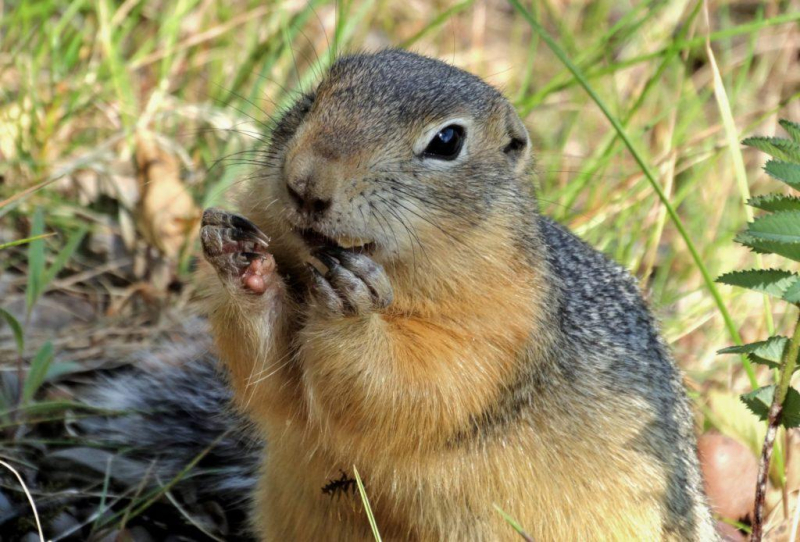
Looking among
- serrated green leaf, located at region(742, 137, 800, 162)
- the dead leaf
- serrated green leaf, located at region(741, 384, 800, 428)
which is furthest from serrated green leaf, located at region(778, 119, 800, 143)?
the dead leaf

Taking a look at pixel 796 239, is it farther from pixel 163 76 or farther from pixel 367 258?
pixel 163 76

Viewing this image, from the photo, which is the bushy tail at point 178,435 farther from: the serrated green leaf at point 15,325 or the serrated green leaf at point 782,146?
the serrated green leaf at point 782,146

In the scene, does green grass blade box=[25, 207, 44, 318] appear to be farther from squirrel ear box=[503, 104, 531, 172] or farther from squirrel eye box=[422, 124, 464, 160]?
squirrel ear box=[503, 104, 531, 172]

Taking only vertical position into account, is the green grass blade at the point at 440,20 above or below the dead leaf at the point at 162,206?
above

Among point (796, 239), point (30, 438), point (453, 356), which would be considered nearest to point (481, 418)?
point (453, 356)

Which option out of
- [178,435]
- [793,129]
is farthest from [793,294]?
[178,435]

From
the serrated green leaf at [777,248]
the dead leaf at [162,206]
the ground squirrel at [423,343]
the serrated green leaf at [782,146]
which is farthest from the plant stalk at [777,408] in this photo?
the dead leaf at [162,206]

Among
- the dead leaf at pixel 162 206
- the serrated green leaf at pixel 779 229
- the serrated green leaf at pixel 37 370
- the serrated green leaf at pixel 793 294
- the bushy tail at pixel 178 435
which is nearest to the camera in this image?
the serrated green leaf at pixel 793 294
